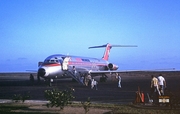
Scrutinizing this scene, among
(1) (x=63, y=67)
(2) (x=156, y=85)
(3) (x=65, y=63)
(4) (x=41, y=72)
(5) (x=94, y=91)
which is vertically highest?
(3) (x=65, y=63)

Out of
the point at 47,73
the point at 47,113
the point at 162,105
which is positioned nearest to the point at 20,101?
the point at 47,113

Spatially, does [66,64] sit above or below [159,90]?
above

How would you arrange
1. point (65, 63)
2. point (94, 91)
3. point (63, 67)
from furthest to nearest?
point (65, 63)
point (63, 67)
point (94, 91)

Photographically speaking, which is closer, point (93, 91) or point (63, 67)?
point (93, 91)

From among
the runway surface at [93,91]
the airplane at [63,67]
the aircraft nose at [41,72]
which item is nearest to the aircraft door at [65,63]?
the airplane at [63,67]

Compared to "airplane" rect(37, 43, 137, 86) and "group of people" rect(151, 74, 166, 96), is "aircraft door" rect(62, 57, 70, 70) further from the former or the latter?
"group of people" rect(151, 74, 166, 96)

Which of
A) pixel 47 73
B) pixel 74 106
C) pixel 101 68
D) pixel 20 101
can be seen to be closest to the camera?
pixel 74 106

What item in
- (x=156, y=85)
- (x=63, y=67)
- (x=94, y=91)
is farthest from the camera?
(x=63, y=67)

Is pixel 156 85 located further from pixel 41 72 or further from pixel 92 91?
pixel 41 72

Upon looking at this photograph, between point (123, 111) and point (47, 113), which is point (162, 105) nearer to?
point (123, 111)

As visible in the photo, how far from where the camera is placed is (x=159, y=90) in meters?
17.9

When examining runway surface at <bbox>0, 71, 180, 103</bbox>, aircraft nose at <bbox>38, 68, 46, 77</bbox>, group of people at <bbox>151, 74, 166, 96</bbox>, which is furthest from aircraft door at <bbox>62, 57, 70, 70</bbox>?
group of people at <bbox>151, 74, 166, 96</bbox>

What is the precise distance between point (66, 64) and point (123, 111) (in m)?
20.9

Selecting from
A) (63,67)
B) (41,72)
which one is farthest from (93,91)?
(63,67)
